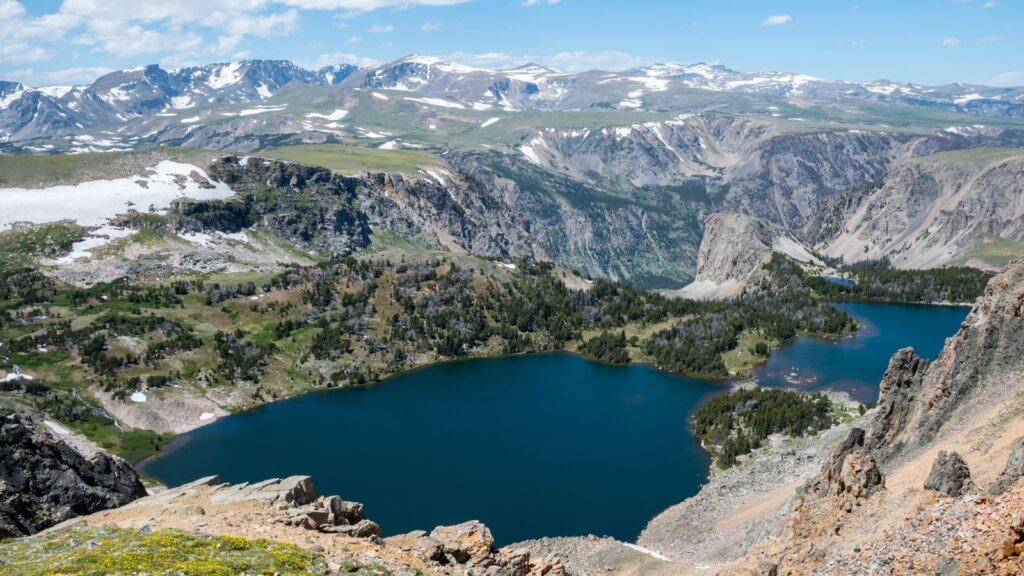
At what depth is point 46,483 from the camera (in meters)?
40.6

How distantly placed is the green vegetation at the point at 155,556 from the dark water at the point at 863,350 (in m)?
108

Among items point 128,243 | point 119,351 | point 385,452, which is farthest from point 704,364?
point 128,243

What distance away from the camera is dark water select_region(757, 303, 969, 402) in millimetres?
126562

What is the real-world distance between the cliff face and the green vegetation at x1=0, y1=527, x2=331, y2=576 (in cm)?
1912

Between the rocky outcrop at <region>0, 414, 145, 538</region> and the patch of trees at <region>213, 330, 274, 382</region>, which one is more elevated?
the rocky outcrop at <region>0, 414, 145, 538</region>

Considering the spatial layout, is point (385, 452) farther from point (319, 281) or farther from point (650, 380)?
point (319, 281)

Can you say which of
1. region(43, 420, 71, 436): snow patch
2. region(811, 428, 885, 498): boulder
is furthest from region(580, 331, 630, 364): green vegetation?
region(811, 428, 885, 498): boulder

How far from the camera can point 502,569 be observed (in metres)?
34.6

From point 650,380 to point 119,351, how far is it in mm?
96971

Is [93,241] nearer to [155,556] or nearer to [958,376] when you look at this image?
[155,556]

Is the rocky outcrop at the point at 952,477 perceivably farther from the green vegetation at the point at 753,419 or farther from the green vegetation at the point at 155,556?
the green vegetation at the point at 753,419

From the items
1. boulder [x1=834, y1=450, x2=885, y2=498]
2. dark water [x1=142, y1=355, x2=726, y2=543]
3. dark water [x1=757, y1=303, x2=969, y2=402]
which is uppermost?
boulder [x1=834, y1=450, x2=885, y2=498]

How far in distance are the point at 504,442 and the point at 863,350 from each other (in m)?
89.1

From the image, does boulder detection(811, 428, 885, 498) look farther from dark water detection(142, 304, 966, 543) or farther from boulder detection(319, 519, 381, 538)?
dark water detection(142, 304, 966, 543)
